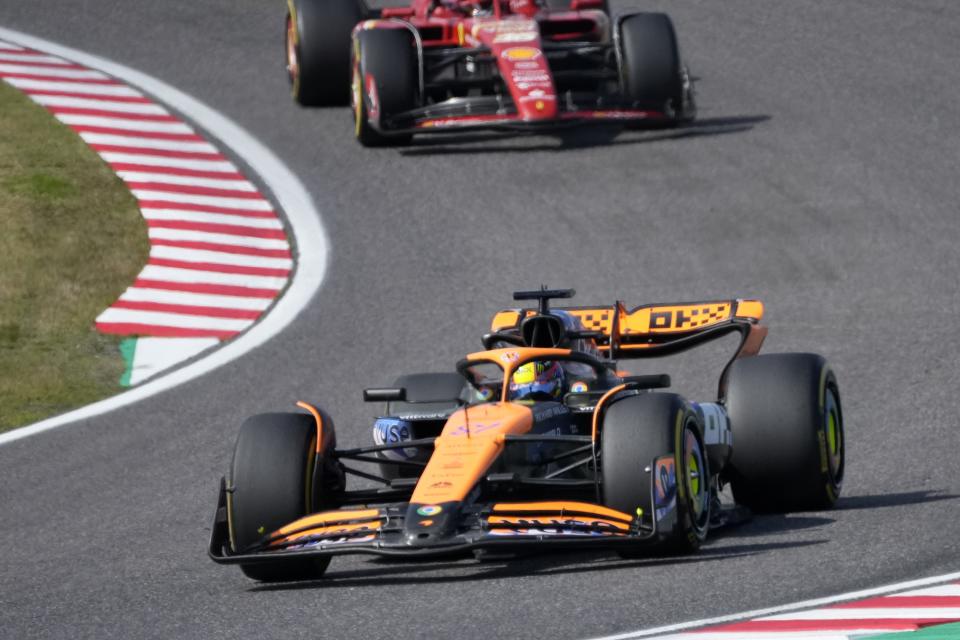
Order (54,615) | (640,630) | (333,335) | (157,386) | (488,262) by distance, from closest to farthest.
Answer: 1. (640,630)
2. (54,615)
3. (157,386)
4. (333,335)
5. (488,262)

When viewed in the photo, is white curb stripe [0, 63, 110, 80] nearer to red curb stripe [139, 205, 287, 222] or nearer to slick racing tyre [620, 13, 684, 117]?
red curb stripe [139, 205, 287, 222]

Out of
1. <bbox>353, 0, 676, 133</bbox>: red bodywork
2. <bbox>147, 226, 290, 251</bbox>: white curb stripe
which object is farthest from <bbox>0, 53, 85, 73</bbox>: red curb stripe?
<bbox>147, 226, 290, 251</bbox>: white curb stripe

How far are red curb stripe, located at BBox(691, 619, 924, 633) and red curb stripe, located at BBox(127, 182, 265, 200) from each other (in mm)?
11586

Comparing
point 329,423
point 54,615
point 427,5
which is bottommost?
point 54,615

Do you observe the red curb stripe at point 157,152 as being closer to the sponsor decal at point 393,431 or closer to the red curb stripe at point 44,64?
the red curb stripe at point 44,64

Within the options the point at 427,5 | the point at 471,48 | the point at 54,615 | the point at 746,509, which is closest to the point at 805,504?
the point at 746,509

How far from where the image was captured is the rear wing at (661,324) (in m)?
10.5

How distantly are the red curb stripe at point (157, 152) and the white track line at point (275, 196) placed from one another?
139mm

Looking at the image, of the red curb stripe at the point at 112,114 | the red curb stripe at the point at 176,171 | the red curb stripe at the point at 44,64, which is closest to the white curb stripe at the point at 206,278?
the red curb stripe at the point at 176,171

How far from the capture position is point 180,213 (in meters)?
17.1

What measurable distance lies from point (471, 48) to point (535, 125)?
1122 mm

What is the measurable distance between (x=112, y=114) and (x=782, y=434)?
Answer: 12.1 m

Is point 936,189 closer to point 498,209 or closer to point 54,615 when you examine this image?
point 498,209

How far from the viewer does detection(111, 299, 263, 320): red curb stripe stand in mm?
14977
